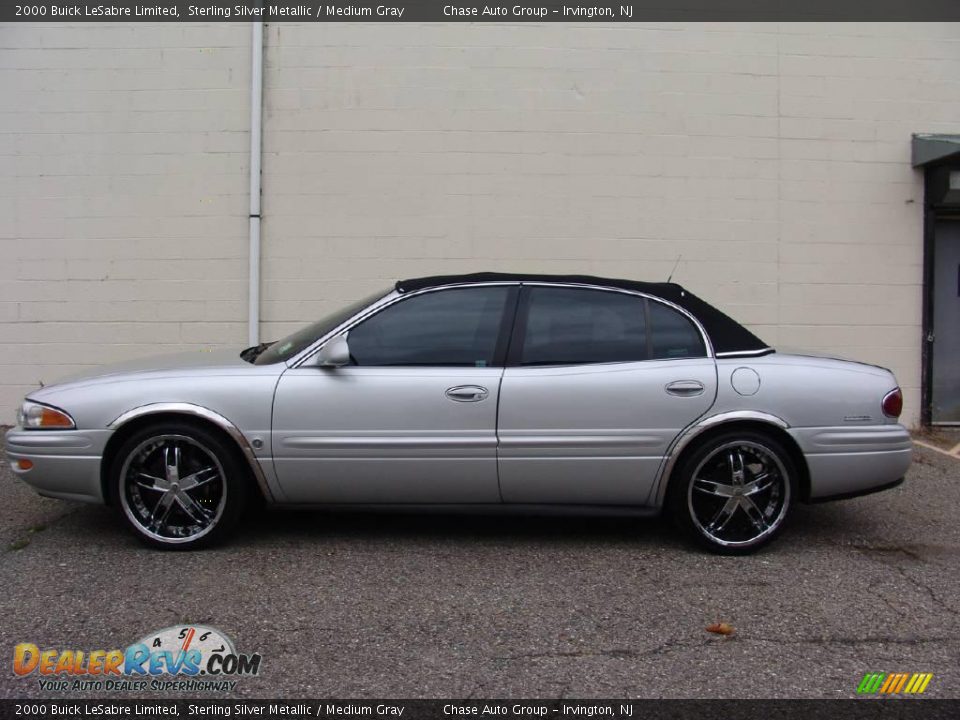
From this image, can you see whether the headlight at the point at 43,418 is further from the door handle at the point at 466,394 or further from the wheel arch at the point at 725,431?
the wheel arch at the point at 725,431

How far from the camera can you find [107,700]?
2.92 meters

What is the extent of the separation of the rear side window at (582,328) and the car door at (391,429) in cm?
23

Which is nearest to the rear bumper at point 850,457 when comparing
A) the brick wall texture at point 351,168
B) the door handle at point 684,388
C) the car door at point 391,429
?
the door handle at point 684,388

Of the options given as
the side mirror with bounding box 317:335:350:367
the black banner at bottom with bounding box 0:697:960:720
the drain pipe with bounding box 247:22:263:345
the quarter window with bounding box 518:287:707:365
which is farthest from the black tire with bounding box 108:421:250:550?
the drain pipe with bounding box 247:22:263:345

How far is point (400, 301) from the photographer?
4500 millimetres

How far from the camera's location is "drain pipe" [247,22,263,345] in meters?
7.49

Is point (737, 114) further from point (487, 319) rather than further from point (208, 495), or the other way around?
point (208, 495)

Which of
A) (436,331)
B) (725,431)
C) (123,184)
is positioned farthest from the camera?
(123,184)

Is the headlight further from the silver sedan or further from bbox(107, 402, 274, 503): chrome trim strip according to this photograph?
bbox(107, 402, 274, 503): chrome trim strip

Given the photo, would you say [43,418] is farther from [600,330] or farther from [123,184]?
[123,184]

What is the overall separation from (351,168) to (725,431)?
464cm

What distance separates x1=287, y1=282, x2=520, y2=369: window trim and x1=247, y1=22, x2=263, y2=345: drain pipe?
11.0ft
